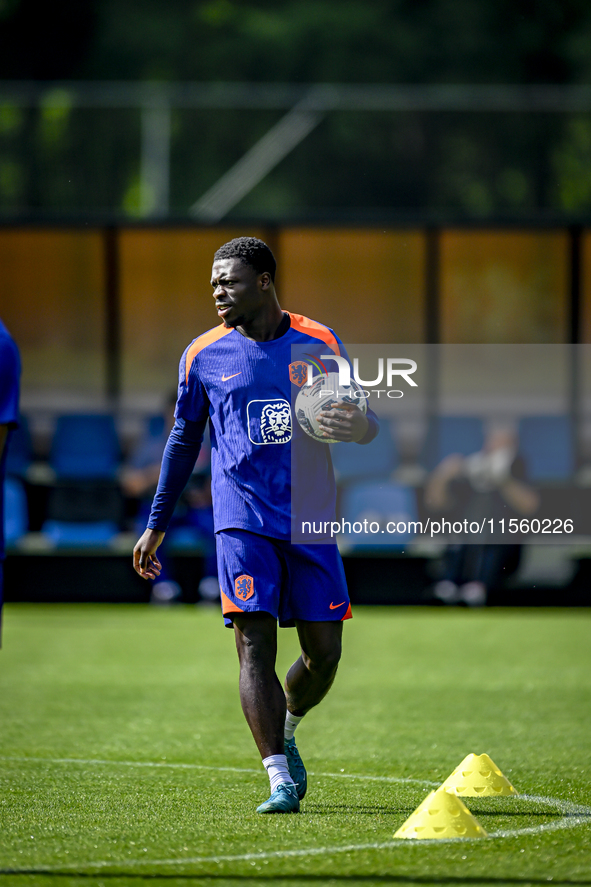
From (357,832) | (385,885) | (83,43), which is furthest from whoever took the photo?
(83,43)

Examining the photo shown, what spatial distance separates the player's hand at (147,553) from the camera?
16.1 ft

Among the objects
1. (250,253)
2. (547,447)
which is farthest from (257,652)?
(547,447)

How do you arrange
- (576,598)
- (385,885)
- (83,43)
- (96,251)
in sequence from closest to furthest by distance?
(385,885) → (576,598) → (96,251) → (83,43)

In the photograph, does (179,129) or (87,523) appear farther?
(179,129)

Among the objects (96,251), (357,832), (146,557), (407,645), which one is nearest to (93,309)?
(96,251)

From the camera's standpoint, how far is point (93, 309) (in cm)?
1429

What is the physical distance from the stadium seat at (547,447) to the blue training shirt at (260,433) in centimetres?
744

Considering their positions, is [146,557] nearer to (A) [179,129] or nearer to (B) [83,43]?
(A) [179,129]

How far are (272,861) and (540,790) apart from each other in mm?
1570

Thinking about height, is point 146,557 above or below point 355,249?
below

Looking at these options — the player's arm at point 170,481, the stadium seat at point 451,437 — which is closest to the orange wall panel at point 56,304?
the stadium seat at point 451,437

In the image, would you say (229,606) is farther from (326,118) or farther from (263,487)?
(326,118)

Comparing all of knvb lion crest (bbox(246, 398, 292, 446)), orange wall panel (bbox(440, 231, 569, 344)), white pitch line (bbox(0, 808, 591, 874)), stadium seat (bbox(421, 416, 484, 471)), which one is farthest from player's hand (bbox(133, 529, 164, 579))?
orange wall panel (bbox(440, 231, 569, 344))

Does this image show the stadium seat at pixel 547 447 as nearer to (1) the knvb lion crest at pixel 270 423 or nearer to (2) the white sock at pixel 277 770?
(1) the knvb lion crest at pixel 270 423
